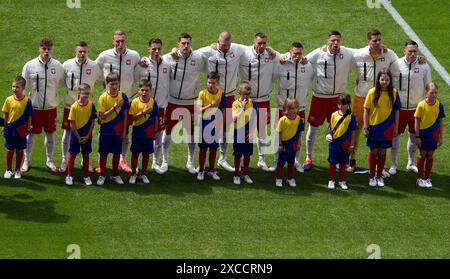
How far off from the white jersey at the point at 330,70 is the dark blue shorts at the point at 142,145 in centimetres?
288

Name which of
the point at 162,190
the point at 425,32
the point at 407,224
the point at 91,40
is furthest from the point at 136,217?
the point at 425,32

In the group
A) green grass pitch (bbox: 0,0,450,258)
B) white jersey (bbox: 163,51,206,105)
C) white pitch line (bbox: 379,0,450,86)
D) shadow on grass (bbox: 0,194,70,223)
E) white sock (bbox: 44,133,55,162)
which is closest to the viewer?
green grass pitch (bbox: 0,0,450,258)

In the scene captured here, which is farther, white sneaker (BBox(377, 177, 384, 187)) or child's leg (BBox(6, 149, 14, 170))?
white sneaker (BBox(377, 177, 384, 187))

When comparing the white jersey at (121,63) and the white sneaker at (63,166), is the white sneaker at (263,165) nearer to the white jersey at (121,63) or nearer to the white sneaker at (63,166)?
the white jersey at (121,63)

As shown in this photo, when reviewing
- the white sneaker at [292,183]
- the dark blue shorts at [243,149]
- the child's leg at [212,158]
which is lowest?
the white sneaker at [292,183]

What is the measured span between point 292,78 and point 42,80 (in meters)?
3.88

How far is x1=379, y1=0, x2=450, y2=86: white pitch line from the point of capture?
915 inches

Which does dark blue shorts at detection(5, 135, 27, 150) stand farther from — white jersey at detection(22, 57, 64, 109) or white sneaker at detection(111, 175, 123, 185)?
white sneaker at detection(111, 175, 123, 185)

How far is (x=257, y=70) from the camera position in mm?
19625

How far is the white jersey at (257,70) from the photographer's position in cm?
1959

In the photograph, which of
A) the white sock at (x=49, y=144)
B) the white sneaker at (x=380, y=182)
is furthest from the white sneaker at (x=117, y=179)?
the white sneaker at (x=380, y=182)

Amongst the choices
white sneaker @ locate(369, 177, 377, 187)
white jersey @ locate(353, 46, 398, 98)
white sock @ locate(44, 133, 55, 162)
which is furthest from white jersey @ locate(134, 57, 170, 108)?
white sneaker @ locate(369, 177, 377, 187)

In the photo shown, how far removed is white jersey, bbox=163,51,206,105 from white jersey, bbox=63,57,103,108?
44.4 inches

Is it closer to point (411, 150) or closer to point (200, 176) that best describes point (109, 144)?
point (200, 176)
